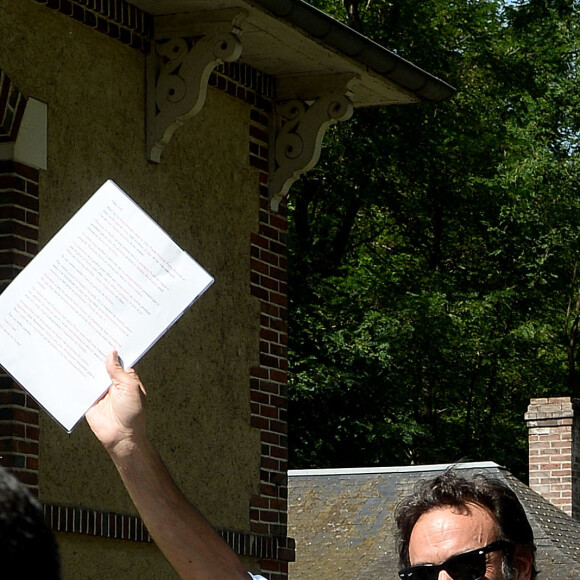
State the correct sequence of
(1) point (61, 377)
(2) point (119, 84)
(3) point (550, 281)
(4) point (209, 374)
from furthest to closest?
1. (3) point (550, 281)
2. (4) point (209, 374)
3. (2) point (119, 84)
4. (1) point (61, 377)

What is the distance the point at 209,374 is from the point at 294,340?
44.1 ft

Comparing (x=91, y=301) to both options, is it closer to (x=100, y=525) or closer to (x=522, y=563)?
(x=522, y=563)

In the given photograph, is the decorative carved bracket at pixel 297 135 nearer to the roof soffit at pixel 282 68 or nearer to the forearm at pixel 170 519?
the roof soffit at pixel 282 68

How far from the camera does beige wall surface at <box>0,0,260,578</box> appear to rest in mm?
6758

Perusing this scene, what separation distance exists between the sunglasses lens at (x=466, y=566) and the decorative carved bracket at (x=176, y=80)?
15.6 feet

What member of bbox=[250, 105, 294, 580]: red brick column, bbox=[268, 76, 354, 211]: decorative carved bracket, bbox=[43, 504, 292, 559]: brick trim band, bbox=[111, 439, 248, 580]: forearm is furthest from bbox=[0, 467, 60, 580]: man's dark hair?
bbox=[268, 76, 354, 211]: decorative carved bracket

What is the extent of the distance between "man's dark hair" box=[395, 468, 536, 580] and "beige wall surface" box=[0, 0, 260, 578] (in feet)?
12.3

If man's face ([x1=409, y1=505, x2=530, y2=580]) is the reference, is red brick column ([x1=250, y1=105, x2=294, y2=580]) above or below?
above

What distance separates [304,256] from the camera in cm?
2280

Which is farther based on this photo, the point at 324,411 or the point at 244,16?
the point at 324,411

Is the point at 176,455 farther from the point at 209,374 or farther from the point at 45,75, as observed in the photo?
the point at 45,75

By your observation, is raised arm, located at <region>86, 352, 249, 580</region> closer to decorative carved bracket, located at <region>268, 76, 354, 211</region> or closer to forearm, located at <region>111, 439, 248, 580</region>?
forearm, located at <region>111, 439, 248, 580</region>

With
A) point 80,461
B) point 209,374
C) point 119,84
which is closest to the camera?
point 80,461

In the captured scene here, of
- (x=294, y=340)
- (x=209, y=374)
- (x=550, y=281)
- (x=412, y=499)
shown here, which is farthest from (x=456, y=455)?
(x=412, y=499)
